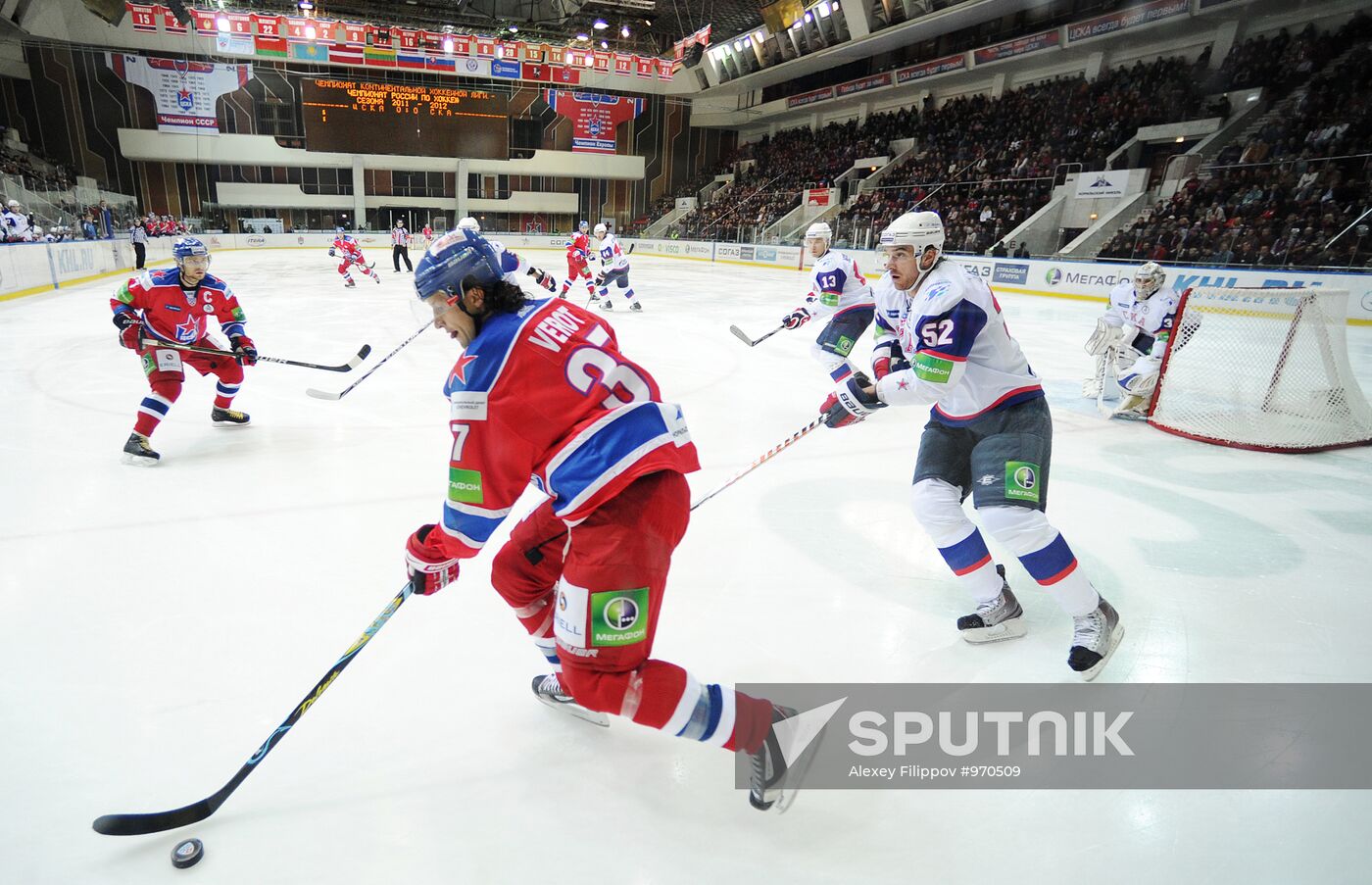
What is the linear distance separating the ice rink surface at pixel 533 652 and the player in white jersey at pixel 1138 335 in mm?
523

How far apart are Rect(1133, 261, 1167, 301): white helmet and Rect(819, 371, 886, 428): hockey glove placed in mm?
3898

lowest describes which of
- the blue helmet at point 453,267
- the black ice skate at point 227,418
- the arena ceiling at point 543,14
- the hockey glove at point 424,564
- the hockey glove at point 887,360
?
the black ice skate at point 227,418

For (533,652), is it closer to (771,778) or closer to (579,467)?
(771,778)

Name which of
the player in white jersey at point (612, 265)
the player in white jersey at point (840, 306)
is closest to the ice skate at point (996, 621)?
the player in white jersey at point (840, 306)

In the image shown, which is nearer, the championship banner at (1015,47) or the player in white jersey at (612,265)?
the player in white jersey at (612,265)

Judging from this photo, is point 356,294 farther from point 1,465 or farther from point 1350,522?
point 1350,522

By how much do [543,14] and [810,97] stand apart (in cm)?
1032

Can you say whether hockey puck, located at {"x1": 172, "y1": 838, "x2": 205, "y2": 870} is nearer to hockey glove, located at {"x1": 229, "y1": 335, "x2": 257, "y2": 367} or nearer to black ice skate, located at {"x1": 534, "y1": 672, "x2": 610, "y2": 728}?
black ice skate, located at {"x1": 534, "y1": 672, "x2": 610, "y2": 728}

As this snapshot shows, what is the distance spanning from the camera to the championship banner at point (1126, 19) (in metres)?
15.5

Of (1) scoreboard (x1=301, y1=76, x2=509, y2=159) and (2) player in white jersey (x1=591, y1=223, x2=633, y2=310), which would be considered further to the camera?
(1) scoreboard (x1=301, y1=76, x2=509, y2=159)

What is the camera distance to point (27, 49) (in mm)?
22156

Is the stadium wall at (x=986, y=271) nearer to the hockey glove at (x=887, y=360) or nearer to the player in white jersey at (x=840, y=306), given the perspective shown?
the player in white jersey at (x=840, y=306)

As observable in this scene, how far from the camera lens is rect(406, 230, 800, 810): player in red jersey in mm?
1375

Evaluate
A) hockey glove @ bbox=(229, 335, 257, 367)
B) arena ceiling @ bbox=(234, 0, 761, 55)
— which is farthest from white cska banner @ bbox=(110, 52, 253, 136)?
hockey glove @ bbox=(229, 335, 257, 367)
